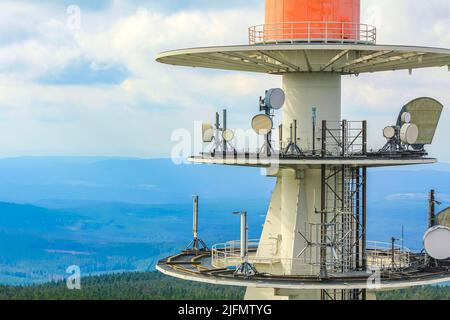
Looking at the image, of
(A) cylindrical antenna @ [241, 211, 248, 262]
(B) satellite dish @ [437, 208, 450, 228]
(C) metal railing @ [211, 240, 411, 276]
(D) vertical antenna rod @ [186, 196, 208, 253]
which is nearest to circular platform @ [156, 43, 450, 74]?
(B) satellite dish @ [437, 208, 450, 228]

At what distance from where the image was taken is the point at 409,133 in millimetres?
38500

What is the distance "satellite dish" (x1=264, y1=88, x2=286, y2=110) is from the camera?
1464 inches

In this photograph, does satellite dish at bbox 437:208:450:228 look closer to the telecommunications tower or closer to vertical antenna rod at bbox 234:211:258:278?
the telecommunications tower

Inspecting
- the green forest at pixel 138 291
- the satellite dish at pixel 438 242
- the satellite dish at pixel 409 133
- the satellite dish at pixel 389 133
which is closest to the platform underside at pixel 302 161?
the satellite dish at pixel 409 133

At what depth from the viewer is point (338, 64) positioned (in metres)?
38.2

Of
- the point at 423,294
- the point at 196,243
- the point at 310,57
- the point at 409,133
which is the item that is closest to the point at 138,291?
the point at 423,294

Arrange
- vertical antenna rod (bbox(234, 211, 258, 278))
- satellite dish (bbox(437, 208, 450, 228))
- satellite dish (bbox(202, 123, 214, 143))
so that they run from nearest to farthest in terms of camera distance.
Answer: vertical antenna rod (bbox(234, 211, 258, 278)) → satellite dish (bbox(202, 123, 214, 143)) → satellite dish (bbox(437, 208, 450, 228))

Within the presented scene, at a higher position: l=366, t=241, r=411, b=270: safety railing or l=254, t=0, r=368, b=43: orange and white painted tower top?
l=254, t=0, r=368, b=43: orange and white painted tower top

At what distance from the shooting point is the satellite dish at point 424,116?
39.1 meters

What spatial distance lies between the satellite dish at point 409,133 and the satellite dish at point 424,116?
17.9 inches

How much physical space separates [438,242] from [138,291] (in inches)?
2624

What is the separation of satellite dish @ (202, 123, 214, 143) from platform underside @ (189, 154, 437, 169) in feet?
3.09
